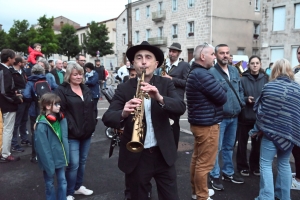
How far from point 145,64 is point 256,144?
3.02m

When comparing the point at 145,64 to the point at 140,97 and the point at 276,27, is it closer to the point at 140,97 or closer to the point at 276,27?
the point at 140,97

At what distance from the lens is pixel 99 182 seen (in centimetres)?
445

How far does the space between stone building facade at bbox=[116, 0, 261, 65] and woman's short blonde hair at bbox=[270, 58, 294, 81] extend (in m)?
25.0

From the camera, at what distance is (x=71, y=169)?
144 inches

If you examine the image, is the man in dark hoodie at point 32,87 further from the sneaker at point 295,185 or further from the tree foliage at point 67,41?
the tree foliage at point 67,41

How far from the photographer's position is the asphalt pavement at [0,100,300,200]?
3.96m

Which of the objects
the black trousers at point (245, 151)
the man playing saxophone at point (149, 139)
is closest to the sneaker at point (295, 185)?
the black trousers at point (245, 151)

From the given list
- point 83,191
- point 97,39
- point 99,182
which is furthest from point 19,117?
point 97,39

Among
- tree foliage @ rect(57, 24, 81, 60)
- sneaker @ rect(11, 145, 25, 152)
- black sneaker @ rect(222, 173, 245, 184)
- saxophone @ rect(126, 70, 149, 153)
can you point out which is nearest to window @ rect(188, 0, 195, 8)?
tree foliage @ rect(57, 24, 81, 60)

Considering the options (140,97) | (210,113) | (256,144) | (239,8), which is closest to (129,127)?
(140,97)

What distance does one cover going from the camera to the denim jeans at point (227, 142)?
4.05 metres

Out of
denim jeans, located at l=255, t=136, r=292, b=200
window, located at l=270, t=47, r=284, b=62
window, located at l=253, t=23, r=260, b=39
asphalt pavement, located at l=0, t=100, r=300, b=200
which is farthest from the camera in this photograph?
window, located at l=253, t=23, r=260, b=39

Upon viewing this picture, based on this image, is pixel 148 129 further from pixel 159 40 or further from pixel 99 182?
pixel 159 40

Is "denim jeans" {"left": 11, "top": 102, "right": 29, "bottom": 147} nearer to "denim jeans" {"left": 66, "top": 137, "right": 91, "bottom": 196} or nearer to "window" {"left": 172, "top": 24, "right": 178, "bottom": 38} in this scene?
"denim jeans" {"left": 66, "top": 137, "right": 91, "bottom": 196}
